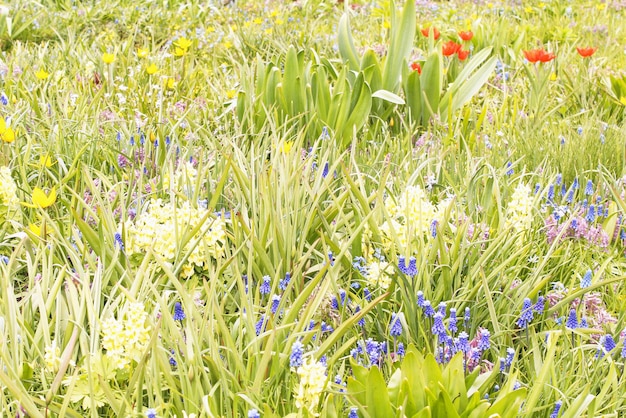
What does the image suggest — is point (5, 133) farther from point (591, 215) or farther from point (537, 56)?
point (537, 56)

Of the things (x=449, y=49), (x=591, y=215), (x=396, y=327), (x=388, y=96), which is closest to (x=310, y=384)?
(x=396, y=327)

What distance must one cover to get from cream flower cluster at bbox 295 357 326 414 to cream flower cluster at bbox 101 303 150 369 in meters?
0.39

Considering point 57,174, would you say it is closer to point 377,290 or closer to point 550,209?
point 377,290

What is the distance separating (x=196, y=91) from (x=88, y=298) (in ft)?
7.44

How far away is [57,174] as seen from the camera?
293 centimetres

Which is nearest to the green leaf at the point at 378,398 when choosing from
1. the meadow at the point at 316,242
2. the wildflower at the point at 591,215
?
the meadow at the point at 316,242

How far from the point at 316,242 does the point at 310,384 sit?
558 millimetres

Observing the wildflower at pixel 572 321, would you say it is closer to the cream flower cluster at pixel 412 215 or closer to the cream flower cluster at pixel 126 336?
the cream flower cluster at pixel 412 215

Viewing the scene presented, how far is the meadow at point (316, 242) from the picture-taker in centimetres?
172

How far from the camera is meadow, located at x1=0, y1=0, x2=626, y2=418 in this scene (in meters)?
1.72

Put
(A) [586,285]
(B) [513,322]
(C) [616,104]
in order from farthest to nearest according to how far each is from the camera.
Result: (C) [616,104] < (B) [513,322] < (A) [586,285]

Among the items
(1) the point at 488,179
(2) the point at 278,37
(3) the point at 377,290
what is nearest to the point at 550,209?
(1) the point at 488,179

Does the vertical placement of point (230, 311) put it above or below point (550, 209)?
below

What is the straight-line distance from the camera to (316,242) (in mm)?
2119
